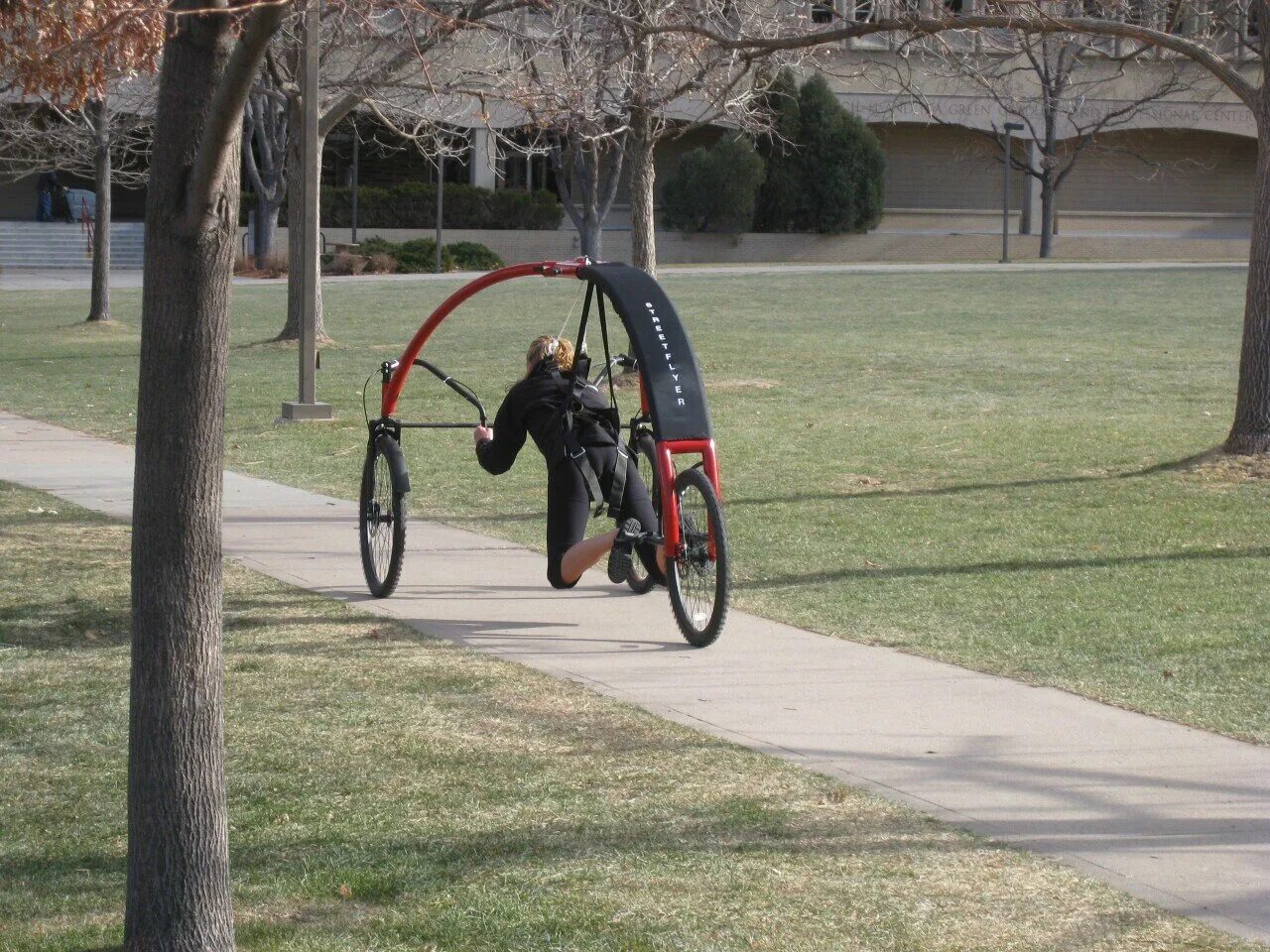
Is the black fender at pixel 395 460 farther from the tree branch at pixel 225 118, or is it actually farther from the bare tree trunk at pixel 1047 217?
the bare tree trunk at pixel 1047 217

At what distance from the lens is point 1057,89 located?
105 feet

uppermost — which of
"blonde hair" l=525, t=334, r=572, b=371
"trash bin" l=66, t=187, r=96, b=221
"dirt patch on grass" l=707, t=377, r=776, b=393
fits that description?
"trash bin" l=66, t=187, r=96, b=221

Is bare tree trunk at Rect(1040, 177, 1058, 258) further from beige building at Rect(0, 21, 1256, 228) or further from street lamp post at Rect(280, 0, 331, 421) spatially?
street lamp post at Rect(280, 0, 331, 421)

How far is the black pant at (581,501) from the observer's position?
7707mm

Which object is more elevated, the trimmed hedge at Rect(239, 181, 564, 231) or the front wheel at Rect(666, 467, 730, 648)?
the trimmed hedge at Rect(239, 181, 564, 231)

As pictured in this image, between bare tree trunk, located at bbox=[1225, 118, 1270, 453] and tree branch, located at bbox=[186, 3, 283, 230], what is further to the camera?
bare tree trunk, located at bbox=[1225, 118, 1270, 453]

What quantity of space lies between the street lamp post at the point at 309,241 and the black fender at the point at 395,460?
6.79 m

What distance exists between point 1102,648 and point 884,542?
8.74ft

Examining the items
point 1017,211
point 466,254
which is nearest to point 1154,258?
point 1017,211

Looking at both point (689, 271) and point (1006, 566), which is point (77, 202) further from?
point (1006, 566)

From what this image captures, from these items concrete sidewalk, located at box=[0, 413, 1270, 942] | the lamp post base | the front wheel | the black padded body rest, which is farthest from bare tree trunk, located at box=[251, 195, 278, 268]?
the front wheel

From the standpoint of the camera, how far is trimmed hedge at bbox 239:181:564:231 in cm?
5091

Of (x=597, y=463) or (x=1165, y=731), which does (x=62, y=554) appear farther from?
(x=1165, y=731)

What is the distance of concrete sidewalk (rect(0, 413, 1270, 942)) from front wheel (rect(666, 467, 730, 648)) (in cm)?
15
